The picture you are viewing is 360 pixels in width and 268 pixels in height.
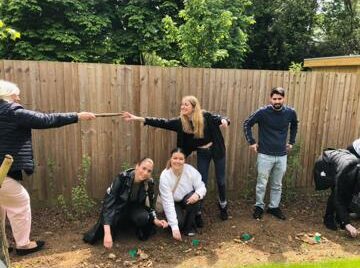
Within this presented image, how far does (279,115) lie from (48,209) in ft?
11.2

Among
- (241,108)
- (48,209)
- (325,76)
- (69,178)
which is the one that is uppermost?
(325,76)

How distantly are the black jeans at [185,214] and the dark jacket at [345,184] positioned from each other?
1.78 meters

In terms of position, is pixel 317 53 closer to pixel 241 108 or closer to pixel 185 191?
pixel 241 108

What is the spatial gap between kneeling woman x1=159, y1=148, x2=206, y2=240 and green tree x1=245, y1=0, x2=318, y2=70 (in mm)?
16547

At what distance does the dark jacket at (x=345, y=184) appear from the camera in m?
5.03

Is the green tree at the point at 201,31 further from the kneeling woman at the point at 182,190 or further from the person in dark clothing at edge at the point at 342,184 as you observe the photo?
the kneeling woman at the point at 182,190

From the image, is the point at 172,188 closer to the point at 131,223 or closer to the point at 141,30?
the point at 131,223

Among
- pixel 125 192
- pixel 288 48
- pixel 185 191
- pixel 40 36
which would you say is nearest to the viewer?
pixel 125 192

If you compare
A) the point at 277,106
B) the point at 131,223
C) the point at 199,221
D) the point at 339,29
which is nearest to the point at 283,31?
the point at 339,29

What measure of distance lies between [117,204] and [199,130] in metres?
1.40

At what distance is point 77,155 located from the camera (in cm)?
546

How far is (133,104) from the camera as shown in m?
5.62

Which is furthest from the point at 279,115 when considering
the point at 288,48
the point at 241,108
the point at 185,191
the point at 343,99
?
the point at 288,48

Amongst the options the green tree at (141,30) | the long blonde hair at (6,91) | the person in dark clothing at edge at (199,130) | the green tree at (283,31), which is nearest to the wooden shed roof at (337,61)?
the person in dark clothing at edge at (199,130)
